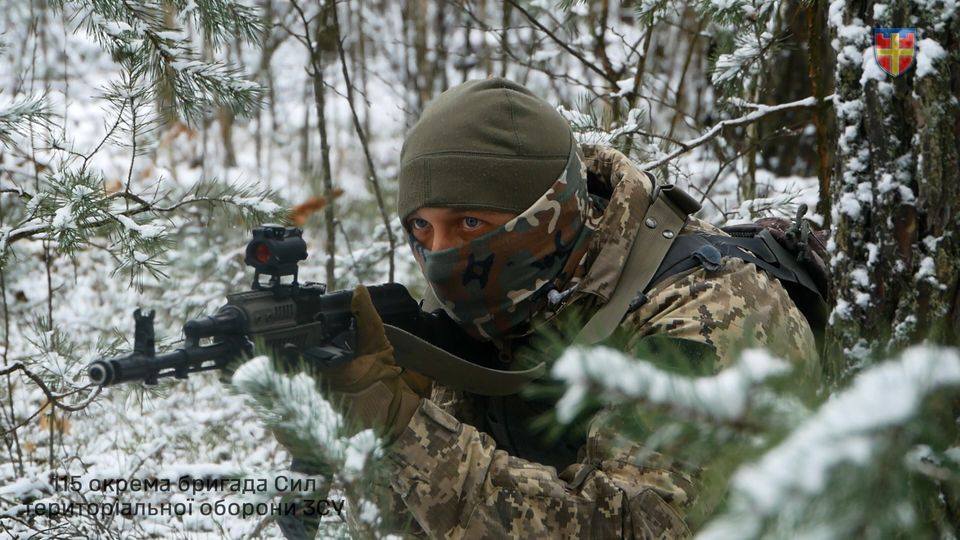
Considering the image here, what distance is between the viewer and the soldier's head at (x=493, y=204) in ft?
7.10

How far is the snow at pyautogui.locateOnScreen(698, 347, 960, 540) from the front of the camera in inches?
23.4

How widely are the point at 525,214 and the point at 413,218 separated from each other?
33 centimetres

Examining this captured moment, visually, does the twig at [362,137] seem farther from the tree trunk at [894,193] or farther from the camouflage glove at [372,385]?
the tree trunk at [894,193]

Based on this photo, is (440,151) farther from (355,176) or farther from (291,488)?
(355,176)

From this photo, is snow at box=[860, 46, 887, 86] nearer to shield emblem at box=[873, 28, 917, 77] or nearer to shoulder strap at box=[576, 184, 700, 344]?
shield emblem at box=[873, 28, 917, 77]

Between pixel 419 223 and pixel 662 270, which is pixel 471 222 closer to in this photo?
pixel 419 223

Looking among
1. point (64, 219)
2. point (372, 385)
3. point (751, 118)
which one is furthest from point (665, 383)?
point (751, 118)

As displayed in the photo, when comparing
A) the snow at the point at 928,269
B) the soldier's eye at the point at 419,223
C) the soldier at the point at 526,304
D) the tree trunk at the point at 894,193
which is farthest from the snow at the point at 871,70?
the soldier's eye at the point at 419,223

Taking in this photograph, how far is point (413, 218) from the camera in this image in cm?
231

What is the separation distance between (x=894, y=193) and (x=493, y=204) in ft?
3.40

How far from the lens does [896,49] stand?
4.31ft

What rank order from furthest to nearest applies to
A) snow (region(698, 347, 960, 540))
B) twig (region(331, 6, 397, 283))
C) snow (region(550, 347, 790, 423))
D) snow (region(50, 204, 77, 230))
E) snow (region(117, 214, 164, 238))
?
twig (region(331, 6, 397, 283))
snow (region(117, 214, 164, 238))
snow (region(50, 204, 77, 230))
snow (region(550, 347, 790, 423))
snow (region(698, 347, 960, 540))

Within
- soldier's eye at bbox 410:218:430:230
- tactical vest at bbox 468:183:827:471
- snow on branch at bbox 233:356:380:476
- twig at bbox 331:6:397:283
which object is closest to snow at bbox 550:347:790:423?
snow on branch at bbox 233:356:380:476

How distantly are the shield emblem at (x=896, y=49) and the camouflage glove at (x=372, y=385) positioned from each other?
3.68ft
